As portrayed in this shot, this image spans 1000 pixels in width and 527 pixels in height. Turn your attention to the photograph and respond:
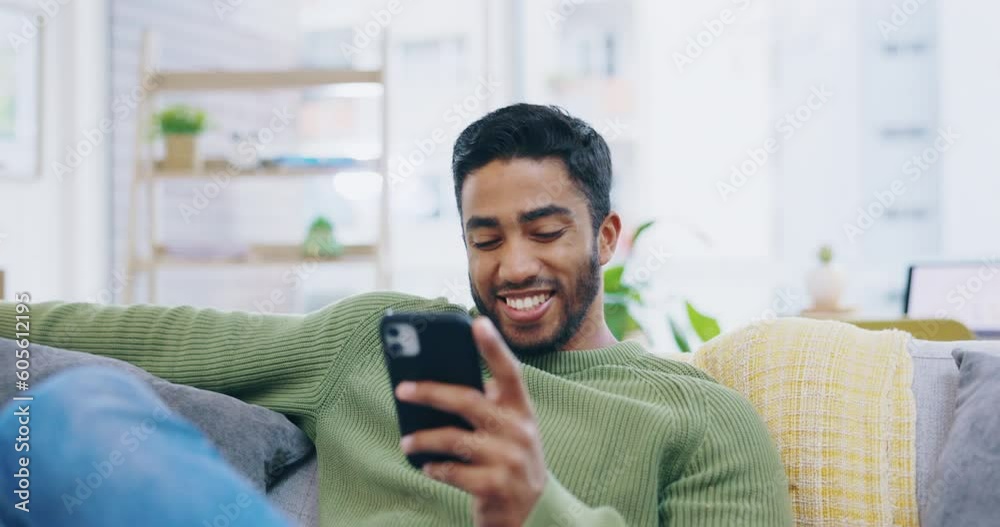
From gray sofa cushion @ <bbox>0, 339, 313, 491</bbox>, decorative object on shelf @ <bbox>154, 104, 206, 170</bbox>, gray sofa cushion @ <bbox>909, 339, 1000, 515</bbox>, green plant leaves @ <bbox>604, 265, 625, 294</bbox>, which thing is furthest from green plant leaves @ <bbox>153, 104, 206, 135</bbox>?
gray sofa cushion @ <bbox>909, 339, 1000, 515</bbox>

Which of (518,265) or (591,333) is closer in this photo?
(518,265)

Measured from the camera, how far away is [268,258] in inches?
140

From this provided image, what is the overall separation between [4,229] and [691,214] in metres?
2.59

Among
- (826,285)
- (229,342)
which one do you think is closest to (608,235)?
(229,342)

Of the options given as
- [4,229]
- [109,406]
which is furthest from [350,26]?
[109,406]

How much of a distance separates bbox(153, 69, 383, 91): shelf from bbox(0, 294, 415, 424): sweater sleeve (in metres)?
2.10

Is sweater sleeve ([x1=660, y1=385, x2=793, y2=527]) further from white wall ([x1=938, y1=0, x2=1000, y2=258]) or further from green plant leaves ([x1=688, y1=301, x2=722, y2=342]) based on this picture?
white wall ([x1=938, y1=0, x2=1000, y2=258])

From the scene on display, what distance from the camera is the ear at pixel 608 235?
5.00ft

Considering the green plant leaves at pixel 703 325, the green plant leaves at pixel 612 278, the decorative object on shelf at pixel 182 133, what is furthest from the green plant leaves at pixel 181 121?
the green plant leaves at pixel 703 325

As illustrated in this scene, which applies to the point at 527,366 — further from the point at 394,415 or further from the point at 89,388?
the point at 89,388

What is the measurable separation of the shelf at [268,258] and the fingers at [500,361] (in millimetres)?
2722

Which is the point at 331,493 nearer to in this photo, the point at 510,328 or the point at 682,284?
the point at 510,328

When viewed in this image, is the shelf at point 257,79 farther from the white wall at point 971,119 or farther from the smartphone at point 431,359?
the smartphone at point 431,359

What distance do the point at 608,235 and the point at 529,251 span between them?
0.20 meters
